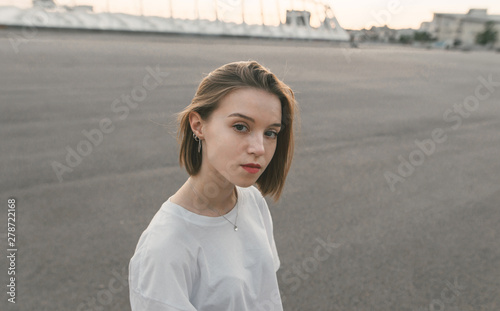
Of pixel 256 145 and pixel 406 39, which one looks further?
pixel 406 39

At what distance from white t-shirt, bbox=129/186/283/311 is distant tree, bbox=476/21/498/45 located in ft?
368

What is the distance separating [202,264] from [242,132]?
0.44 meters

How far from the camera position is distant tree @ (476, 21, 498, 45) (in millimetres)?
96188

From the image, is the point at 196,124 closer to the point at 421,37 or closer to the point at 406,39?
the point at 406,39

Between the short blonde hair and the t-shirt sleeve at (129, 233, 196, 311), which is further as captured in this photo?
the short blonde hair

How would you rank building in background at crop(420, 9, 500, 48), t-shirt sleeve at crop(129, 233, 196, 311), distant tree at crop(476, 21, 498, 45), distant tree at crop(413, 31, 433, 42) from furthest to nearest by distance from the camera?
1. building in background at crop(420, 9, 500, 48)
2. distant tree at crop(413, 31, 433, 42)
3. distant tree at crop(476, 21, 498, 45)
4. t-shirt sleeve at crop(129, 233, 196, 311)

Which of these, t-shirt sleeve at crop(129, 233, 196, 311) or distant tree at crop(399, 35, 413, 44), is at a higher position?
t-shirt sleeve at crop(129, 233, 196, 311)

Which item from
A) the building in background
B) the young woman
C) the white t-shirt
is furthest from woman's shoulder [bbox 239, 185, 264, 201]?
the building in background

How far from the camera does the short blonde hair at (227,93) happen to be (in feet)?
4.59

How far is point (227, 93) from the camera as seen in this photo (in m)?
1.39

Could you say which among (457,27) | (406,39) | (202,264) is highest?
(202,264)

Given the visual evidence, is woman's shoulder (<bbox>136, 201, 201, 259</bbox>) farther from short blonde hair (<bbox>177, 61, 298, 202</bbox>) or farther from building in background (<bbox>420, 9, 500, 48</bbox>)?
building in background (<bbox>420, 9, 500, 48</bbox>)

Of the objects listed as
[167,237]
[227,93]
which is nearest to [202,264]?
[167,237]

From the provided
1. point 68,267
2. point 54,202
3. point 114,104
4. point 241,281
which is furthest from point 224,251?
point 114,104
